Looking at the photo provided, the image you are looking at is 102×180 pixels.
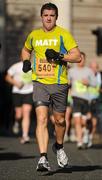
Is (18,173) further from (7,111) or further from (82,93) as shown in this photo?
(7,111)

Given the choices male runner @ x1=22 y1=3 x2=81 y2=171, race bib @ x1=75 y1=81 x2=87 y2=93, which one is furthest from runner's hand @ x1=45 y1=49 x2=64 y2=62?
race bib @ x1=75 y1=81 x2=87 y2=93

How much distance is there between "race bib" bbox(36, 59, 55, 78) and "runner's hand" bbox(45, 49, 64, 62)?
0.24 ft

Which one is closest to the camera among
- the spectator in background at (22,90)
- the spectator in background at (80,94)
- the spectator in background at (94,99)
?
the spectator in background at (80,94)

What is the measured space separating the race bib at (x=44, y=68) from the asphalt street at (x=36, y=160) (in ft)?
3.56

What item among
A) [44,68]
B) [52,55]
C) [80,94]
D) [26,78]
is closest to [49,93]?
[44,68]

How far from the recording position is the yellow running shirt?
33.3 ft

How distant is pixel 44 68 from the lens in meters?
10.2

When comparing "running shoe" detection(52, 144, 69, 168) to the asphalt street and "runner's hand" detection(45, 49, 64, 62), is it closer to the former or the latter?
the asphalt street

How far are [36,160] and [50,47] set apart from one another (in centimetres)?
237

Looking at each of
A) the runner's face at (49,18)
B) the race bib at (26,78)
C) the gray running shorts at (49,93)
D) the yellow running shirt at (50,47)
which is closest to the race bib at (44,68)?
the yellow running shirt at (50,47)

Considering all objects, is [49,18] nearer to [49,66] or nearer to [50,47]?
[50,47]

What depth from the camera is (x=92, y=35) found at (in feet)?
71.6

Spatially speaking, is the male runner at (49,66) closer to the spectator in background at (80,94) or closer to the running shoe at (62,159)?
the running shoe at (62,159)

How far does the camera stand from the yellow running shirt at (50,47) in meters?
10.2
